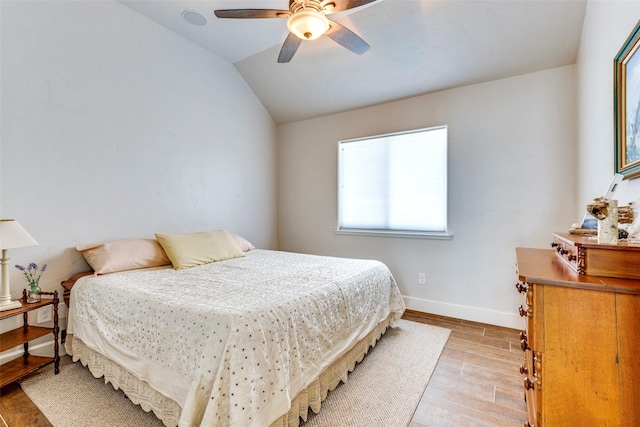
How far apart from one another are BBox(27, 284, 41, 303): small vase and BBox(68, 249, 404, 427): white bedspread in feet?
0.63

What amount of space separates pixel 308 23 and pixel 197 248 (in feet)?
6.69

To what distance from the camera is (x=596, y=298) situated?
93cm

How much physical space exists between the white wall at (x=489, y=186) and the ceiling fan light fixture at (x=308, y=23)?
180 cm

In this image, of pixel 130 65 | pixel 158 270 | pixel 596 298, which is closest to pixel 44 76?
pixel 130 65

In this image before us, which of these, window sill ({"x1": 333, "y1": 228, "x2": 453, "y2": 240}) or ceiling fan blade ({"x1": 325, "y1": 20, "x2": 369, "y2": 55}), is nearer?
ceiling fan blade ({"x1": 325, "y1": 20, "x2": 369, "y2": 55})

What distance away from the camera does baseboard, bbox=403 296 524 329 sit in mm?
2780

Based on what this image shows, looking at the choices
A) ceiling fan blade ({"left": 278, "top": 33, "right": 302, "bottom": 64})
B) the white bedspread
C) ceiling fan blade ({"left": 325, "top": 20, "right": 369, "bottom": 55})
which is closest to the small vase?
the white bedspread

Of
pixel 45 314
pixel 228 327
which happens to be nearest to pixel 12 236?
pixel 45 314

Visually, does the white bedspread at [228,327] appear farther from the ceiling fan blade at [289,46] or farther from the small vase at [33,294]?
the ceiling fan blade at [289,46]

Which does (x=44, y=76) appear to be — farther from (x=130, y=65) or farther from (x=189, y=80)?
(x=189, y=80)

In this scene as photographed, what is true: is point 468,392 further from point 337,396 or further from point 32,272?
point 32,272

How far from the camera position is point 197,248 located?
2.64 m

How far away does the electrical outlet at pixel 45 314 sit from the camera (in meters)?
2.15

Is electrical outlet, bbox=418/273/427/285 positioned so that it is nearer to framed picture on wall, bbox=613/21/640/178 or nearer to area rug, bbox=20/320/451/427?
area rug, bbox=20/320/451/427
